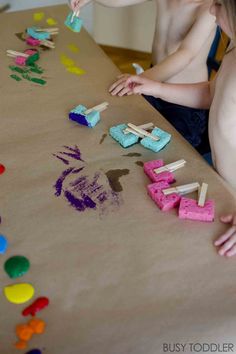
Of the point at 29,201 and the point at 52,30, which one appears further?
the point at 52,30

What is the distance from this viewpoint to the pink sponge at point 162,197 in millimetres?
720

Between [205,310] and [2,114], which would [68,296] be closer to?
[205,310]

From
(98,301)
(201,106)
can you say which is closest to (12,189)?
(98,301)

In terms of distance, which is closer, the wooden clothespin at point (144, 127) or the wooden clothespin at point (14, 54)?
the wooden clothespin at point (144, 127)

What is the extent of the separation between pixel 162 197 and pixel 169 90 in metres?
0.33

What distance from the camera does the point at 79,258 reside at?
0.64m

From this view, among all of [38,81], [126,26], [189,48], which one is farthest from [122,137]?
[126,26]

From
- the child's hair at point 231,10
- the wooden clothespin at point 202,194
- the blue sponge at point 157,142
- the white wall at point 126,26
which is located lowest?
the white wall at point 126,26

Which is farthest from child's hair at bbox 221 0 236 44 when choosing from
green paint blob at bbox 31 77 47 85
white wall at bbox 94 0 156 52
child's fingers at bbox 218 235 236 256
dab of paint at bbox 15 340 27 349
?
white wall at bbox 94 0 156 52

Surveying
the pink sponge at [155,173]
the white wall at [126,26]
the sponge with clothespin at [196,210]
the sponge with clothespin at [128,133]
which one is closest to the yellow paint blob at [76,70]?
the sponge with clothespin at [128,133]

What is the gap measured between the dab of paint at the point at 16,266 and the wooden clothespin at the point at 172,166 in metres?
0.27

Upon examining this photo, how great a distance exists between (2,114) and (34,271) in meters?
0.39

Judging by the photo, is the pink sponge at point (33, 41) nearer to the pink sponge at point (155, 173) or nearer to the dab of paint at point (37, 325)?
the pink sponge at point (155, 173)

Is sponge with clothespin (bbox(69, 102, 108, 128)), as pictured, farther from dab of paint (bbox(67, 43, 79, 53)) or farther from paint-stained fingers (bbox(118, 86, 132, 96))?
dab of paint (bbox(67, 43, 79, 53))
